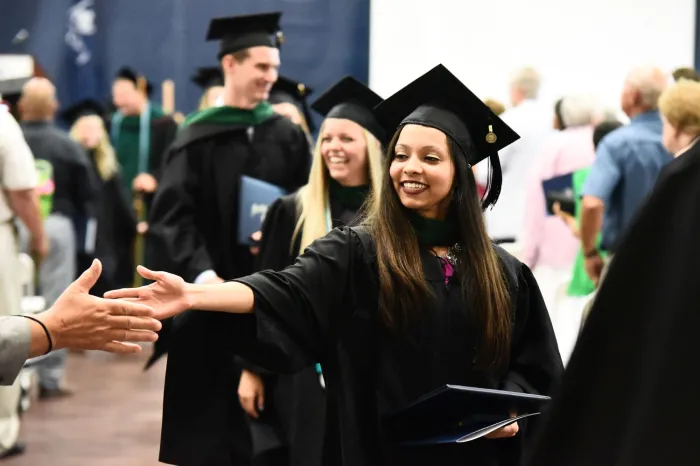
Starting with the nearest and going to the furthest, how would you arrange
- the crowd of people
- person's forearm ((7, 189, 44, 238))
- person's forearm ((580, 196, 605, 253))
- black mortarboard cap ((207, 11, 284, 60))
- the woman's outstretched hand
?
the woman's outstretched hand
the crowd of people
black mortarboard cap ((207, 11, 284, 60))
person's forearm ((7, 189, 44, 238))
person's forearm ((580, 196, 605, 253))

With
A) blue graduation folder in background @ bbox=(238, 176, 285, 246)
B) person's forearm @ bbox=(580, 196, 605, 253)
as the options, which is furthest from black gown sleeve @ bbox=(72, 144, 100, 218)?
person's forearm @ bbox=(580, 196, 605, 253)

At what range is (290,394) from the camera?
4398 mm

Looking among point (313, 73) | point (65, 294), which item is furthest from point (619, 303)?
point (313, 73)

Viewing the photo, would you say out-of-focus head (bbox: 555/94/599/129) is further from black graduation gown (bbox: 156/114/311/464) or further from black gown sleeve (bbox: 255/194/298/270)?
black gown sleeve (bbox: 255/194/298/270)

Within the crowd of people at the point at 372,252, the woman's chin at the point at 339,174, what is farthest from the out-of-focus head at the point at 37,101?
the woman's chin at the point at 339,174

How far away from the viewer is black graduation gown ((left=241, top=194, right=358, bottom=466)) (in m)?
4.31

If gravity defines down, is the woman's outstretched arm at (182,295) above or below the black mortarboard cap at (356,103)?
below

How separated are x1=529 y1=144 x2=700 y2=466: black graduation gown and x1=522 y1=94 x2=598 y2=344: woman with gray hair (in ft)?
19.3

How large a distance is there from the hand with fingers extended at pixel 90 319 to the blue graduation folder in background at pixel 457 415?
2.17 ft

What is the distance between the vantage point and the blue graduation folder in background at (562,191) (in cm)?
676

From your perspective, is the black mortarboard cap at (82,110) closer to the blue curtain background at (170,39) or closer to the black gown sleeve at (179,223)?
the blue curtain background at (170,39)

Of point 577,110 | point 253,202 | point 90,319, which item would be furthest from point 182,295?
point 577,110

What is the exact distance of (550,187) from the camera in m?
6.86

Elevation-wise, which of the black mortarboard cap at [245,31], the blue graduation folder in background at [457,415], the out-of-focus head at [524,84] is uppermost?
the black mortarboard cap at [245,31]
